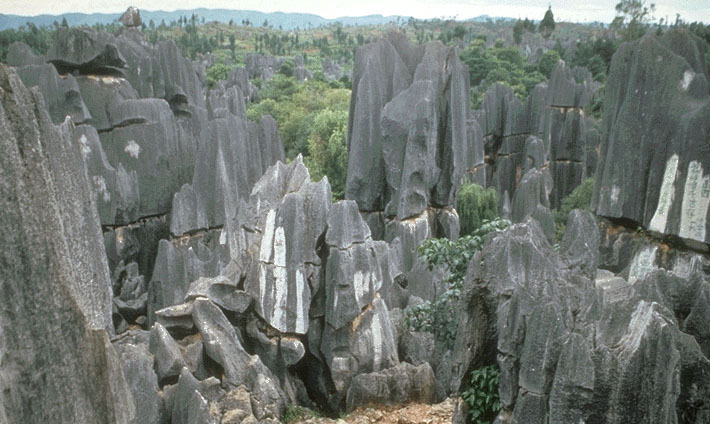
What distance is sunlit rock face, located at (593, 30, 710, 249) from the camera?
1095cm

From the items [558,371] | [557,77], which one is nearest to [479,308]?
[558,371]

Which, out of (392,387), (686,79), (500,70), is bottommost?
(392,387)

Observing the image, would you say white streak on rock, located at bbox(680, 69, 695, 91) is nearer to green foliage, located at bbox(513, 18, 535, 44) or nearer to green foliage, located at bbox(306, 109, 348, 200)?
green foliage, located at bbox(306, 109, 348, 200)

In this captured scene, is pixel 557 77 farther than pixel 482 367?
Yes

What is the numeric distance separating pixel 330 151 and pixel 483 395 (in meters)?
21.1

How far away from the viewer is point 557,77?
32188 mm

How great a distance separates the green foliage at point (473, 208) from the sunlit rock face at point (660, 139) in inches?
370

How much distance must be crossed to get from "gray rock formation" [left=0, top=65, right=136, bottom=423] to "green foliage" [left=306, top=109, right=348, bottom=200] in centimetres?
2254

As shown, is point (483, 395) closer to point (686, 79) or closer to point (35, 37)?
point (686, 79)

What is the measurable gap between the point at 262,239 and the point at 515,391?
5.98 meters

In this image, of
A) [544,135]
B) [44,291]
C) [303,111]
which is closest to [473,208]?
[544,135]

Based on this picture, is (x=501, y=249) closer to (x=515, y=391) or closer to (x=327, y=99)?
(x=515, y=391)

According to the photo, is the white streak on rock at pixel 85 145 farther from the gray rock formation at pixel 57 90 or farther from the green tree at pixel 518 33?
the green tree at pixel 518 33

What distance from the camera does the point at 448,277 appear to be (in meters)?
10.6
